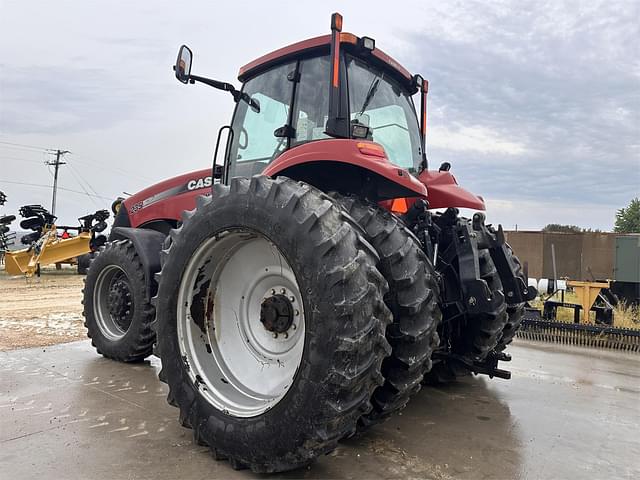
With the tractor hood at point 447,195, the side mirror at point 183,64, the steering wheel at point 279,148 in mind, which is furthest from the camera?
the side mirror at point 183,64

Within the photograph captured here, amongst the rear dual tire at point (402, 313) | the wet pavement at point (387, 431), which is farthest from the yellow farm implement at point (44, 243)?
the rear dual tire at point (402, 313)

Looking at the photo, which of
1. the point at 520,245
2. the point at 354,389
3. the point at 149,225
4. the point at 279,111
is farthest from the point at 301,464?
the point at 520,245

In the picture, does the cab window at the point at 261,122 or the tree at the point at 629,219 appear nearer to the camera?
the cab window at the point at 261,122

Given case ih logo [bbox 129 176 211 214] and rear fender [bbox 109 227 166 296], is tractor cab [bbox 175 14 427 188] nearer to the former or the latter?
case ih logo [bbox 129 176 211 214]

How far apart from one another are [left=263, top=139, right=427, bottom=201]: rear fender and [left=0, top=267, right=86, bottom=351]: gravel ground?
4.09m

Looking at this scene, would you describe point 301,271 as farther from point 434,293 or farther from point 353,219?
point 434,293

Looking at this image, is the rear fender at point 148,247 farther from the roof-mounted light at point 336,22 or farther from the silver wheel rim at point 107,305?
the roof-mounted light at point 336,22

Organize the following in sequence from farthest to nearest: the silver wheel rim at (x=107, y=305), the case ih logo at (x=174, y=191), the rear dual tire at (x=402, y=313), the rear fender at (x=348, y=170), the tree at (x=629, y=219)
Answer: the tree at (x=629, y=219) → the silver wheel rim at (x=107, y=305) → the case ih logo at (x=174, y=191) → the rear fender at (x=348, y=170) → the rear dual tire at (x=402, y=313)

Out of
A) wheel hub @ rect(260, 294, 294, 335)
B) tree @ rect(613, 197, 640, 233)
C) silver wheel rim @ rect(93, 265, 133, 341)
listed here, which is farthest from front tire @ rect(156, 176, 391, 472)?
tree @ rect(613, 197, 640, 233)

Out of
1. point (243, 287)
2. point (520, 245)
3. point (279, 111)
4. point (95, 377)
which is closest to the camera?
point (243, 287)

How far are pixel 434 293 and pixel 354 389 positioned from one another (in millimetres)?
733

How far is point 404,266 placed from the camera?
2576mm

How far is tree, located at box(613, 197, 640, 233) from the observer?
106 ft

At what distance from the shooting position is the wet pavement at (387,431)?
2556 millimetres
